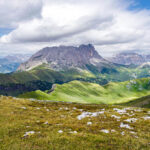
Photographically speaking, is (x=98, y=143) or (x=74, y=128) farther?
(x=74, y=128)

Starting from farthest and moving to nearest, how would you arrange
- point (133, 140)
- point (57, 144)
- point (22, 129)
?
point (22, 129)
point (133, 140)
point (57, 144)

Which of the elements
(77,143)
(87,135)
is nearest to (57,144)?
(77,143)

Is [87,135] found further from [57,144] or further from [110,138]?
[57,144]

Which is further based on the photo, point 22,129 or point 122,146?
point 22,129

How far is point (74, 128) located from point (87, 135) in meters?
4.15

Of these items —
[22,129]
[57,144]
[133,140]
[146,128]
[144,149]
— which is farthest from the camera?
[146,128]

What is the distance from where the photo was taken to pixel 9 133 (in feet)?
63.1

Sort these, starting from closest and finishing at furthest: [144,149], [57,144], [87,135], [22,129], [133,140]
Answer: [144,149], [57,144], [133,140], [87,135], [22,129]

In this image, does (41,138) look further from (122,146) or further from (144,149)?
(144,149)

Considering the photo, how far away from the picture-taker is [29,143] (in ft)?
50.6

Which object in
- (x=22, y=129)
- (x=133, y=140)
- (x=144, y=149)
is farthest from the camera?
(x=22, y=129)

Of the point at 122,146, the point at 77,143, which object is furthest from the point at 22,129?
the point at 122,146

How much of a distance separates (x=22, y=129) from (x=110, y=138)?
42.3 feet

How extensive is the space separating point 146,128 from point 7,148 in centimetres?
2032
